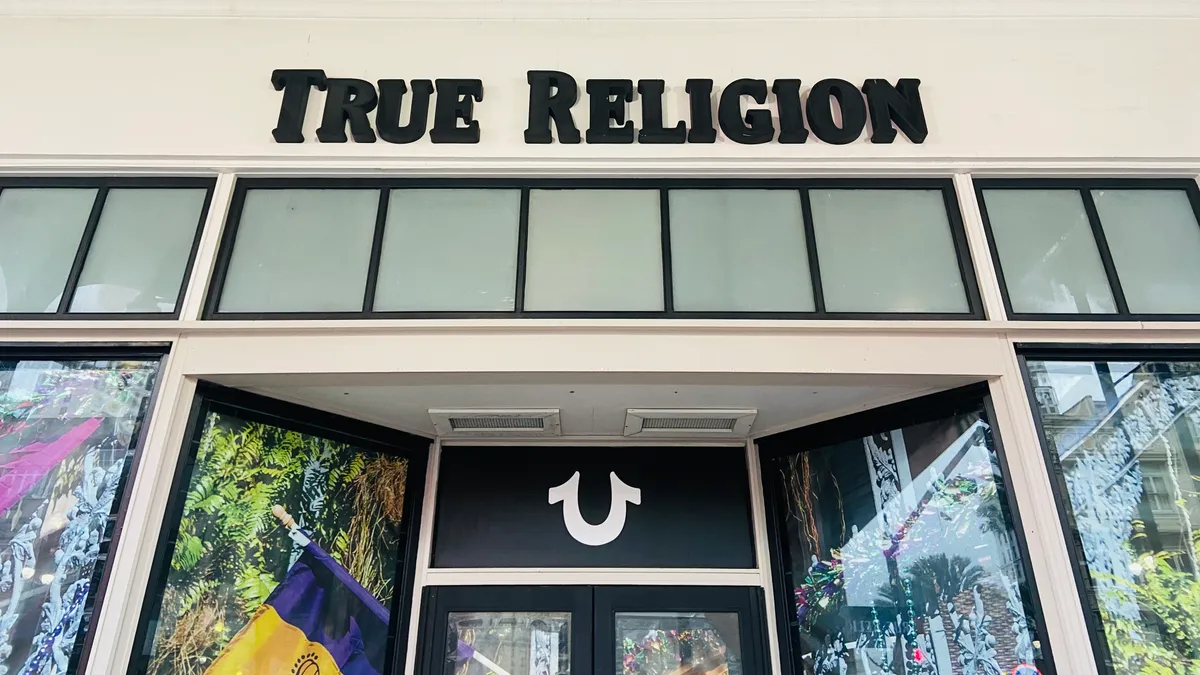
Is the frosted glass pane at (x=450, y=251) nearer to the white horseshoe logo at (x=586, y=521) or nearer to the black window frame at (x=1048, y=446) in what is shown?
the white horseshoe logo at (x=586, y=521)

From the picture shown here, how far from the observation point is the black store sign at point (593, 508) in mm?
3262

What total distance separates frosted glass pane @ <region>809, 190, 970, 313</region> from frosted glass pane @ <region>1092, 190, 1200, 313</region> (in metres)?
0.75

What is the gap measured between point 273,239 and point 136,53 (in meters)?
1.43

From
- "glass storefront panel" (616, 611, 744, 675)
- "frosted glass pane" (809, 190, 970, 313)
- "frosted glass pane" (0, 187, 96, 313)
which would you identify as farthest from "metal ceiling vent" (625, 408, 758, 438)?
"frosted glass pane" (0, 187, 96, 313)

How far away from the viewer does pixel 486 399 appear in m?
3.03

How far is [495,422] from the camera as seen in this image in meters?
3.25

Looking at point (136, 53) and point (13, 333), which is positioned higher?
point (136, 53)

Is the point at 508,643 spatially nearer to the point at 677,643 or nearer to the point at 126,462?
the point at 677,643

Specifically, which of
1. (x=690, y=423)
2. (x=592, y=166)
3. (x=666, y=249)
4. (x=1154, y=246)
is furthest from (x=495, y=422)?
(x=1154, y=246)

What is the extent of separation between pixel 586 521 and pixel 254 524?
1.55m

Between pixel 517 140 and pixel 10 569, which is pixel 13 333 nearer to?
pixel 10 569

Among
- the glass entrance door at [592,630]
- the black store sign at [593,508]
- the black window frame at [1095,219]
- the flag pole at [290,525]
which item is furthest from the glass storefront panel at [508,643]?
the black window frame at [1095,219]

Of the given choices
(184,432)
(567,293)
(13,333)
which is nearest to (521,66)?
(567,293)

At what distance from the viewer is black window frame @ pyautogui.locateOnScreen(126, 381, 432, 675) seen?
2.37 m
